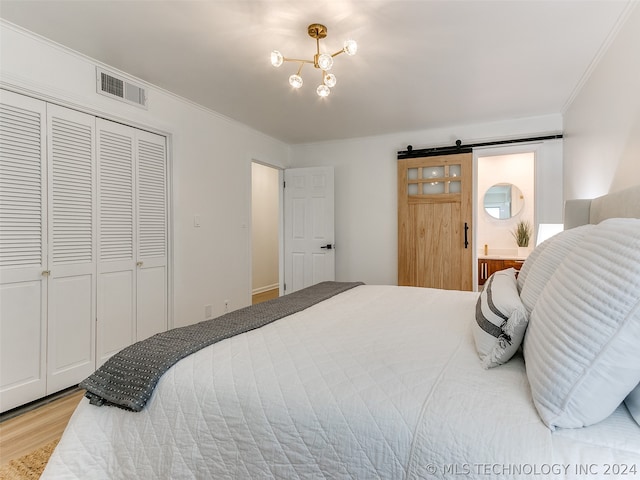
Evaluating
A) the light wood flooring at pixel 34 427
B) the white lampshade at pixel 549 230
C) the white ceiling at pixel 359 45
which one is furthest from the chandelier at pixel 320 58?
the light wood flooring at pixel 34 427

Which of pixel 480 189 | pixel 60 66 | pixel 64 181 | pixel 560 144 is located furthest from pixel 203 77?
pixel 480 189

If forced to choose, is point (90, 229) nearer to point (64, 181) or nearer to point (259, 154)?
point (64, 181)

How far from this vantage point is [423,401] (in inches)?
37.1

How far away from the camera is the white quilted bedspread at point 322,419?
0.84m

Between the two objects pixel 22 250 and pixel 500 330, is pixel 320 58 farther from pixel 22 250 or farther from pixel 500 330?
pixel 22 250

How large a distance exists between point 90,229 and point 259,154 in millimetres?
2342

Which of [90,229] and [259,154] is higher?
[259,154]

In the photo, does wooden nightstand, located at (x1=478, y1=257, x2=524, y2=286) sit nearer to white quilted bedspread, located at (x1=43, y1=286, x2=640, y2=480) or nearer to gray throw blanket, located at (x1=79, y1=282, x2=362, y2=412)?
white quilted bedspread, located at (x1=43, y1=286, x2=640, y2=480)

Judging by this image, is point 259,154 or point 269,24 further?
point 259,154

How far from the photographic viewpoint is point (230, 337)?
4.82 feet

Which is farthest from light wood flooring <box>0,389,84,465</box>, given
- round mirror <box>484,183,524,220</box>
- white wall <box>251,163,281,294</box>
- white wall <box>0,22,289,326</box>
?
round mirror <box>484,183,524,220</box>

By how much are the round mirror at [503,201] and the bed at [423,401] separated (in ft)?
15.1

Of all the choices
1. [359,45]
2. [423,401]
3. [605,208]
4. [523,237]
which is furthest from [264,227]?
[423,401]

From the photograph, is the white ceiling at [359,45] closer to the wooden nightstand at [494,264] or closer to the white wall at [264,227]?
the wooden nightstand at [494,264]
